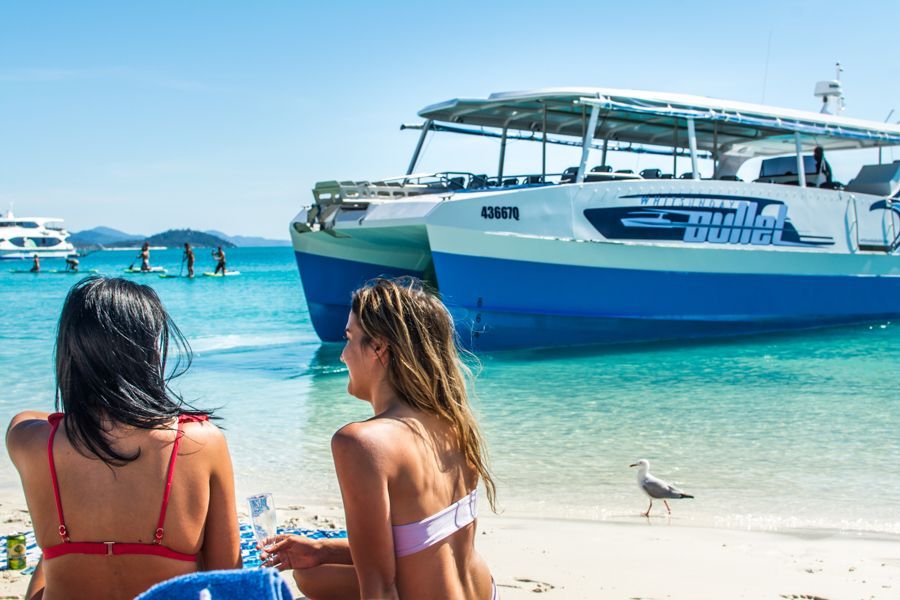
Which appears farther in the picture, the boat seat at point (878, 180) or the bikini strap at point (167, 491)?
the boat seat at point (878, 180)

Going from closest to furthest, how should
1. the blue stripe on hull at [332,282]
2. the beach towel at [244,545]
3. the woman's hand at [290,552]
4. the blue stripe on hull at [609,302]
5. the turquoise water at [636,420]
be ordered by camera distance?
the woman's hand at [290,552]
the beach towel at [244,545]
the turquoise water at [636,420]
the blue stripe on hull at [609,302]
the blue stripe on hull at [332,282]

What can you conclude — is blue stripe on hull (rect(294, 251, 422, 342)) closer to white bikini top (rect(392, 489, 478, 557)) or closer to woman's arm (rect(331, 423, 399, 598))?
white bikini top (rect(392, 489, 478, 557))

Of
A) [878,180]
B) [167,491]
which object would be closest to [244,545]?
[167,491]

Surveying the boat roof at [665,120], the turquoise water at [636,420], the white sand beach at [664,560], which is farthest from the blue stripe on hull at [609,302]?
the white sand beach at [664,560]

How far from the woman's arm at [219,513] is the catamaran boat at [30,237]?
245 ft

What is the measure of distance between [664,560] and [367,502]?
268 cm

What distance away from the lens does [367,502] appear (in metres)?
2.14

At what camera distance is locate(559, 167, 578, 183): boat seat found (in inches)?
483

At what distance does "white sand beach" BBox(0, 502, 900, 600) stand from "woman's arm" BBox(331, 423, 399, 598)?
179 centimetres

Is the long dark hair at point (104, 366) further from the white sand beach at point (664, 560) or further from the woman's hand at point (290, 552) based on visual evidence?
the white sand beach at point (664, 560)

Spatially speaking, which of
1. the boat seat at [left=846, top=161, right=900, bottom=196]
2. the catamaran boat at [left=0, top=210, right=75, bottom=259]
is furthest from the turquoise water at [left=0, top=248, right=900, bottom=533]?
the catamaran boat at [left=0, top=210, right=75, bottom=259]

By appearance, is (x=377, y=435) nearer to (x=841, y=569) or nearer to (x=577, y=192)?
(x=841, y=569)

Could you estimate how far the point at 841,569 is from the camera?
4297 millimetres

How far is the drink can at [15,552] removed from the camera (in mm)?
4023
